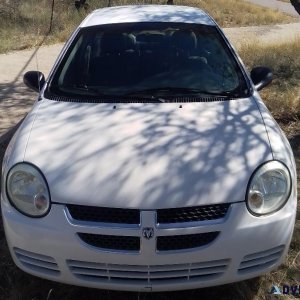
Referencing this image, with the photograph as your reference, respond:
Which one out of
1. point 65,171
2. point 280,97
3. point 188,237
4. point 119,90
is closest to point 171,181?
point 188,237

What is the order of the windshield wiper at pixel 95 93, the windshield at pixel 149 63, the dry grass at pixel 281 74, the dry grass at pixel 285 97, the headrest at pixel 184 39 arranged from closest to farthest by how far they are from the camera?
the dry grass at pixel 285 97 → the windshield wiper at pixel 95 93 → the windshield at pixel 149 63 → the headrest at pixel 184 39 → the dry grass at pixel 281 74

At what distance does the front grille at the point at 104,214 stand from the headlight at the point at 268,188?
1.96ft

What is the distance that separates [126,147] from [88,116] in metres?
0.49

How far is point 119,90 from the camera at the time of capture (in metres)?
3.52

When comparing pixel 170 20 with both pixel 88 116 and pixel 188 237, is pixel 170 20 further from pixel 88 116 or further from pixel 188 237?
pixel 188 237

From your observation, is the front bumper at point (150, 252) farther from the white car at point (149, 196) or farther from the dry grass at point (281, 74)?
the dry grass at point (281, 74)

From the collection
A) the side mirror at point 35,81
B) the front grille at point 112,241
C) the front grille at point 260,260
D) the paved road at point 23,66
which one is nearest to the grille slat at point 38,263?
the front grille at point 112,241

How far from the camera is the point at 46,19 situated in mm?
14242

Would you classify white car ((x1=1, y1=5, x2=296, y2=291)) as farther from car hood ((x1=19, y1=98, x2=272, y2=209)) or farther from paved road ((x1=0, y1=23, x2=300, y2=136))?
paved road ((x1=0, y1=23, x2=300, y2=136))

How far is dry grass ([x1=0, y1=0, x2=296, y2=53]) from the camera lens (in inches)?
473

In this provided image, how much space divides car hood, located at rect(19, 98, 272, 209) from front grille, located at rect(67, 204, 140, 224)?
0.03m

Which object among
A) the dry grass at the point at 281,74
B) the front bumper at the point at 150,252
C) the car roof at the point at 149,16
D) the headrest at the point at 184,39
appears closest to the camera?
the front bumper at the point at 150,252

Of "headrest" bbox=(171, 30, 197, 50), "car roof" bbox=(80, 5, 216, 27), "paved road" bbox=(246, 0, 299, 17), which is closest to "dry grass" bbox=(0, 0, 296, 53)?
"paved road" bbox=(246, 0, 299, 17)

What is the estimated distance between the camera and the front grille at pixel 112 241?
249cm
